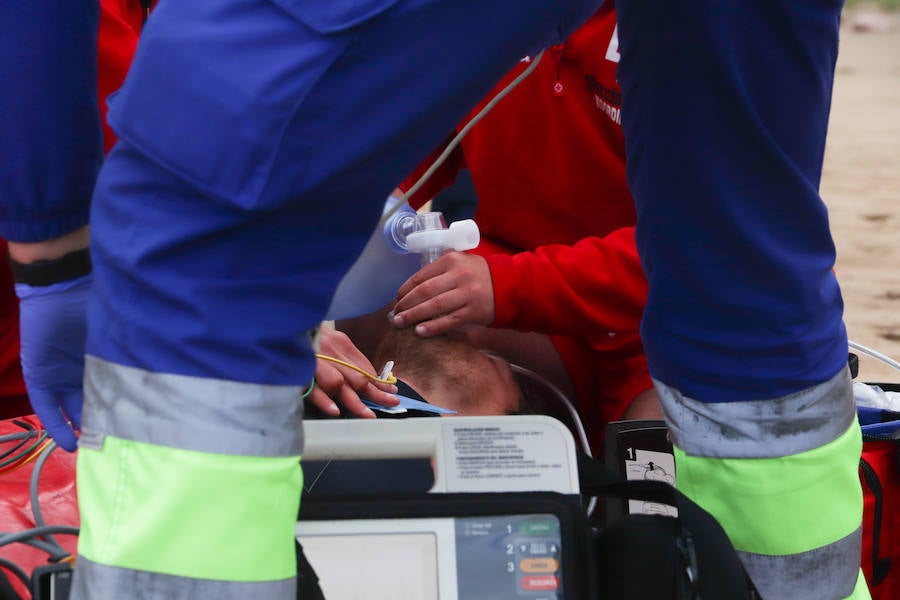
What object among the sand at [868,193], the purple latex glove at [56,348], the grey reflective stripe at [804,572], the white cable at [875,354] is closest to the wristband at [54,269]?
the purple latex glove at [56,348]

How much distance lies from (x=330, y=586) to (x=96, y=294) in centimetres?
39

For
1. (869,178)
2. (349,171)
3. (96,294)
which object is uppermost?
(349,171)

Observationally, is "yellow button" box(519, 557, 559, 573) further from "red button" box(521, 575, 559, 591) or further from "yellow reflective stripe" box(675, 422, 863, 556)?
"yellow reflective stripe" box(675, 422, 863, 556)

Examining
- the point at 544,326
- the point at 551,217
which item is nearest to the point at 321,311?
the point at 544,326

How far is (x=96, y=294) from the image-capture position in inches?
28.5

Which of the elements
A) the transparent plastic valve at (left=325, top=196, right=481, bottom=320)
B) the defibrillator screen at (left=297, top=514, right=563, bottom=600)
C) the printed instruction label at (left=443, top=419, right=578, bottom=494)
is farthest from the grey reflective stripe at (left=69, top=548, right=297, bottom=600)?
the transparent plastic valve at (left=325, top=196, right=481, bottom=320)

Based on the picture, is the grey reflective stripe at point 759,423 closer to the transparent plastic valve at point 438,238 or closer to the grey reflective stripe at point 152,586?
the grey reflective stripe at point 152,586

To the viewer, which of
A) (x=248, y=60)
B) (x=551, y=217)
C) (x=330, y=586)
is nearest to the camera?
(x=248, y=60)

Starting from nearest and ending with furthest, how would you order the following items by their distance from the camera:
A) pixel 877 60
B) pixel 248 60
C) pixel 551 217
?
pixel 248 60 < pixel 551 217 < pixel 877 60

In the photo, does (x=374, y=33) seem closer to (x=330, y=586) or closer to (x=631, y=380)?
(x=330, y=586)

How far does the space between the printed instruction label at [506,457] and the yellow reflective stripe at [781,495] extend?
0.19m

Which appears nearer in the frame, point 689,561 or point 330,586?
point 689,561

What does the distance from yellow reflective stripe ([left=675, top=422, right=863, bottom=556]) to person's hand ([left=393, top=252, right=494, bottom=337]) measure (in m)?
0.60

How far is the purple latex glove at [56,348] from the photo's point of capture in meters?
0.94
